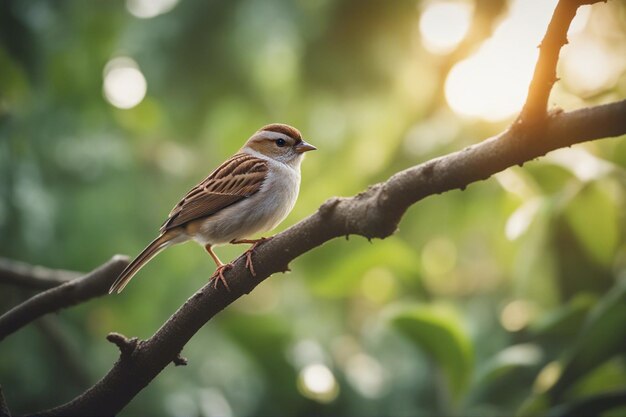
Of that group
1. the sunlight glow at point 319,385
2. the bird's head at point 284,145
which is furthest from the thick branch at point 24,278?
the sunlight glow at point 319,385

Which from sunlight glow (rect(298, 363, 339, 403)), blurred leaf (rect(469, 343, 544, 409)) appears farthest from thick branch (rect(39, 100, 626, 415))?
blurred leaf (rect(469, 343, 544, 409))

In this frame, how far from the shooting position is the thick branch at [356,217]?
1.62 metres

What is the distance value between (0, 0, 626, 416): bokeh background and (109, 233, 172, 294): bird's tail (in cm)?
79

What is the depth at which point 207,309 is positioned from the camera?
87.5 inches

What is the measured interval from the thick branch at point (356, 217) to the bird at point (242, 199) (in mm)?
540

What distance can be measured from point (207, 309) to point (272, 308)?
11.6 ft

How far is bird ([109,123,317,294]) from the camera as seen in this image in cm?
300

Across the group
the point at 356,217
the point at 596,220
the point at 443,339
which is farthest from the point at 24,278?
the point at 596,220

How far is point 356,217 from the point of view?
2018 millimetres

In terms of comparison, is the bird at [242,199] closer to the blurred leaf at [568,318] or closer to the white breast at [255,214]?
the white breast at [255,214]

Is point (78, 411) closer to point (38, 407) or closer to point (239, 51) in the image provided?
point (38, 407)

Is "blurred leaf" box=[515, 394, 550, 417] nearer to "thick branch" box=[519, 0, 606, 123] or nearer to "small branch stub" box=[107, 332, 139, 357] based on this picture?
"small branch stub" box=[107, 332, 139, 357]

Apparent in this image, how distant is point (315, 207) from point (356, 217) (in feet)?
9.95

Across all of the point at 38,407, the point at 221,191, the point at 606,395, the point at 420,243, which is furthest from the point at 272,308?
the point at 606,395
